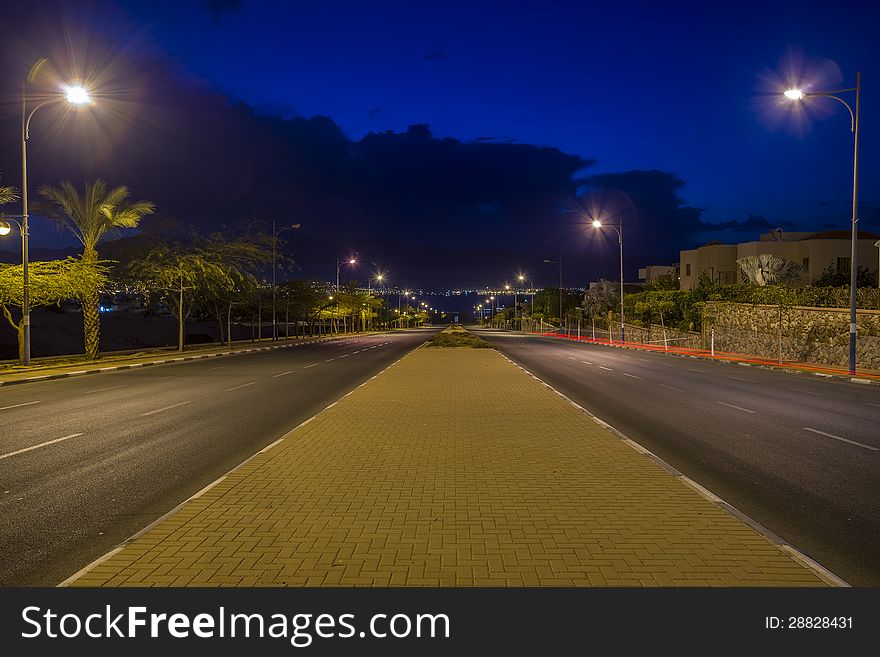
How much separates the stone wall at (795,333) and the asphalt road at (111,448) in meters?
20.5

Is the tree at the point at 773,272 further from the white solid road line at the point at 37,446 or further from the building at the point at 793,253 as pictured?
the white solid road line at the point at 37,446

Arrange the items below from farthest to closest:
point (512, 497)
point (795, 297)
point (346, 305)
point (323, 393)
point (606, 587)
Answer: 1. point (346, 305)
2. point (795, 297)
3. point (323, 393)
4. point (512, 497)
5. point (606, 587)

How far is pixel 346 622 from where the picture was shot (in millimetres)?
3967

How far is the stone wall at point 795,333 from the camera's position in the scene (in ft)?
87.0

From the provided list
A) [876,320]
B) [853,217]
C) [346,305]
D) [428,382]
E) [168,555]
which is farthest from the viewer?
[346,305]

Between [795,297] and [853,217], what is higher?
[853,217]

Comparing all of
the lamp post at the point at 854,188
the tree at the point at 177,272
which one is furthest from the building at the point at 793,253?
the tree at the point at 177,272

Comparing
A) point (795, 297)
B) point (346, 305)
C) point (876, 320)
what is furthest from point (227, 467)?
point (346, 305)

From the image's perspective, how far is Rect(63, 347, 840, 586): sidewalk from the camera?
4.50 meters

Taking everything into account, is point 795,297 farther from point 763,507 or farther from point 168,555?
point 168,555

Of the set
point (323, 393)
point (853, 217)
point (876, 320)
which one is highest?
point (853, 217)

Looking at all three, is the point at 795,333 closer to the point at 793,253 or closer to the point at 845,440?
the point at 845,440

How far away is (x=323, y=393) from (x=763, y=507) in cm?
1255

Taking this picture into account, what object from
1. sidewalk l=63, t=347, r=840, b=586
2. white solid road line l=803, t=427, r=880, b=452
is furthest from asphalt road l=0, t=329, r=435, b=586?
white solid road line l=803, t=427, r=880, b=452
